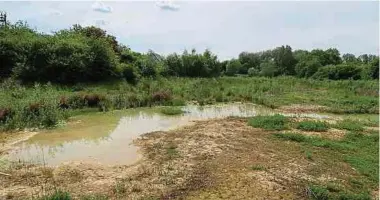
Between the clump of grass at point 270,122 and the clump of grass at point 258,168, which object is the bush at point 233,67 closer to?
the clump of grass at point 270,122

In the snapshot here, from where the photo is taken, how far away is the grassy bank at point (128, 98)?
45.7 ft

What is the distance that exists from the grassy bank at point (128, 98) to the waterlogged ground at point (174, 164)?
4.23 ft

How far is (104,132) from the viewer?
13344 mm

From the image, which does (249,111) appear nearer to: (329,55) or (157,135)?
(157,135)

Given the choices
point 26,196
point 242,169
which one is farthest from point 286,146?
point 26,196

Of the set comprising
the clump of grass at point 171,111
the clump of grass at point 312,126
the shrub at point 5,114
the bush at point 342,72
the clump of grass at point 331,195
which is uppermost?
the bush at point 342,72

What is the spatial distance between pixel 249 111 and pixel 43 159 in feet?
34.4

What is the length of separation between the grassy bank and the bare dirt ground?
14.4 feet

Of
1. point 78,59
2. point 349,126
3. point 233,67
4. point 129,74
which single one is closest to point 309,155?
point 349,126

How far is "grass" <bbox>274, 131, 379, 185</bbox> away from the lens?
9.74 meters

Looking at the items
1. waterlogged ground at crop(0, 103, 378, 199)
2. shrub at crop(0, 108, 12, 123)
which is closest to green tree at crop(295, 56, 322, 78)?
waterlogged ground at crop(0, 103, 378, 199)

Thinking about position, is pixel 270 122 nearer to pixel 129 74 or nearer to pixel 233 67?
pixel 129 74

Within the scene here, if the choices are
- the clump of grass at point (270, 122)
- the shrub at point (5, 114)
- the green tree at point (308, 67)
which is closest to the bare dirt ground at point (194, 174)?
the clump of grass at point (270, 122)

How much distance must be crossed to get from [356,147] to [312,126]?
230 centimetres
